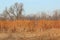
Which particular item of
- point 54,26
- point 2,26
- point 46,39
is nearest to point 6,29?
point 2,26

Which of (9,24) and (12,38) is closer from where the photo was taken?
(12,38)

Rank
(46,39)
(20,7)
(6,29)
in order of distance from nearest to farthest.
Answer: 1. (46,39)
2. (6,29)
3. (20,7)

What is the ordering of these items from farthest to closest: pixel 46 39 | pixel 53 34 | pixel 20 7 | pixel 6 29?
pixel 20 7, pixel 6 29, pixel 53 34, pixel 46 39

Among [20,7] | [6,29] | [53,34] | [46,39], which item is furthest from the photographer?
[20,7]

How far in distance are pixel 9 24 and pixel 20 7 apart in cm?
1225

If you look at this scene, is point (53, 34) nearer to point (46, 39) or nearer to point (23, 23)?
point (46, 39)

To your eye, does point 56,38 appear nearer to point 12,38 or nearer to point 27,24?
point 12,38

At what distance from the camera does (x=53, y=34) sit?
1248 cm

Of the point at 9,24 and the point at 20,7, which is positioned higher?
the point at 20,7

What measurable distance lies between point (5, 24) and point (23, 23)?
154 cm

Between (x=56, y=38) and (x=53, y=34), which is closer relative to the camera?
(x=56, y=38)

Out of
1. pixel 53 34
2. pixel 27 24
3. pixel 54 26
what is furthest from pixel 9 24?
pixel 53 34

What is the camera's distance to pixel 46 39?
11.1m

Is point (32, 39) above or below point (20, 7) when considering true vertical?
below
